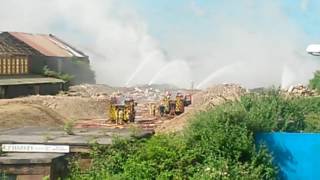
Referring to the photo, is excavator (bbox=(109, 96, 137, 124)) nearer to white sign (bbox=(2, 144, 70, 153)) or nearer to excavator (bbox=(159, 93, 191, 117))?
excavator (bbox=(159, 93, 191, 117))

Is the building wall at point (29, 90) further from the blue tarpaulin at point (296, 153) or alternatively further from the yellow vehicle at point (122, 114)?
the blue tarpaulin at point (296, 153)

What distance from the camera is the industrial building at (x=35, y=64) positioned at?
4588 centimetres

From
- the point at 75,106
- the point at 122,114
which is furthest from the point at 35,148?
the point at 75,106

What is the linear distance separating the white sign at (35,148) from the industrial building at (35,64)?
29744 mm

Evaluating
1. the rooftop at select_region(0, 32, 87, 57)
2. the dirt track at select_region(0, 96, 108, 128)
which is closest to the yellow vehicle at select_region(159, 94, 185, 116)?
the dirt track at select_region(0, 96, 108, 128)

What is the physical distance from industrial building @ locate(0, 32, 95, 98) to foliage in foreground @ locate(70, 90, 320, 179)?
102 feet

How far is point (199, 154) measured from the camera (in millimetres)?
12672

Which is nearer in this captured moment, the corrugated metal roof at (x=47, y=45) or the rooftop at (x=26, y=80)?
the rooftop at (x=26, y=80)

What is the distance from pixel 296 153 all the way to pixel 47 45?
48636 millimetres

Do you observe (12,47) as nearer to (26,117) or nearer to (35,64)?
(35,64)

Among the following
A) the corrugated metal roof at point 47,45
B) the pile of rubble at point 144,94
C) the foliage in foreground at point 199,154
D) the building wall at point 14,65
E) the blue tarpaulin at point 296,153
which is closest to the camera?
the foliage in foreground at point 199,154

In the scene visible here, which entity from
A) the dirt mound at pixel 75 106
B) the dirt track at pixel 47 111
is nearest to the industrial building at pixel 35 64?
the dirt mound at pixel 75 106

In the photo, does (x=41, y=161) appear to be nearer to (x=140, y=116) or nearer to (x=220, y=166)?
(x=220, y=166)

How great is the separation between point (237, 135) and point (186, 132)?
125cm
